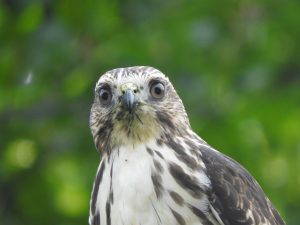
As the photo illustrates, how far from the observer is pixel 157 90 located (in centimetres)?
915

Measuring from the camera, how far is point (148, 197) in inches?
332

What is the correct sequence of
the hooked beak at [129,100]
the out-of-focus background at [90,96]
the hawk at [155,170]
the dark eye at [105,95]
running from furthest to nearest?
1. the out-of-focus background at [90,96]
2. the dark eye at [105,95]
3. the hooked beak at [129,100]
4. the hawk at [155,170]

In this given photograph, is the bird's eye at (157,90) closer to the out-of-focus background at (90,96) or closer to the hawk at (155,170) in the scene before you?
the hawk at (155,170)

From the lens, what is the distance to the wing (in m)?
8.50

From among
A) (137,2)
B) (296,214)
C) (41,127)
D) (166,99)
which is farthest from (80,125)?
(166,99)

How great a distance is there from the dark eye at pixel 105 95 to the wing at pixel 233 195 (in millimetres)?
754

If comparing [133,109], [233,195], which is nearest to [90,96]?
[133,109]

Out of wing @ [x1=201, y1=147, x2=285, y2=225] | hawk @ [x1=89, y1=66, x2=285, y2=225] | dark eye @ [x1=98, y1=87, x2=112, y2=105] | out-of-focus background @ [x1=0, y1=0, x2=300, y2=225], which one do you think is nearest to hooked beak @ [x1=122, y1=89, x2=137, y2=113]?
hawk @ [x1=89, y1=66, x2=285, y2=225]

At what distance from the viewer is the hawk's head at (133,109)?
29.0 ft

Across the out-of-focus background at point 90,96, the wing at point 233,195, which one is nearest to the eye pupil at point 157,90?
the wing at point 233,195

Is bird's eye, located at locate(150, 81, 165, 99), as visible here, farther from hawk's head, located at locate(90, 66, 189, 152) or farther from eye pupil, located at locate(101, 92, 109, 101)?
eye pupil, located at locate(101, 92, 109, 101)

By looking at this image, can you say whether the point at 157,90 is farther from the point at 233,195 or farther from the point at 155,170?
the point at 233,195

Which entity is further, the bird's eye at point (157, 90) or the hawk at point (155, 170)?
the bird's eye at point (157, 90)

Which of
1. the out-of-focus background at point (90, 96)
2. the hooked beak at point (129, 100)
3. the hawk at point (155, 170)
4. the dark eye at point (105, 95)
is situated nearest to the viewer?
the hawk at point (155, 170)
